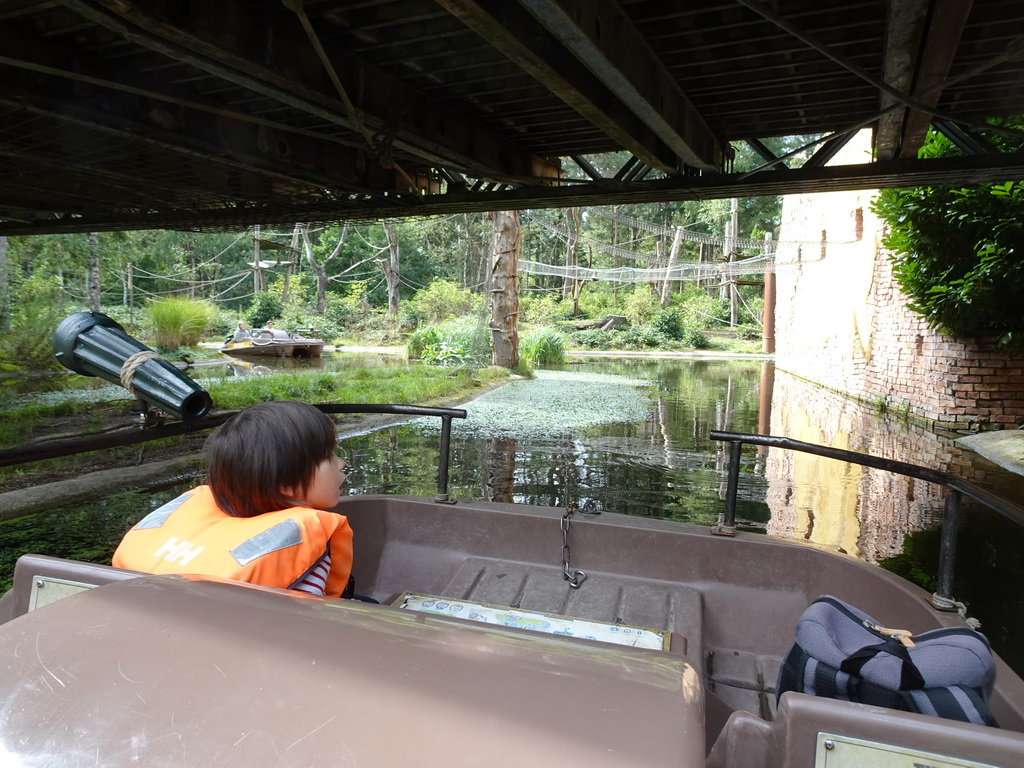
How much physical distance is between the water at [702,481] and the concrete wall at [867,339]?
0.59 meters

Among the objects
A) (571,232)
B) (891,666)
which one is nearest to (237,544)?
(891,666)

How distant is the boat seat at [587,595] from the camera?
7.17 ft

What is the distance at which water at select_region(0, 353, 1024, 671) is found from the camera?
13.9 ft

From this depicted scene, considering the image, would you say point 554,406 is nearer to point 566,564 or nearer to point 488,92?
point 488,92

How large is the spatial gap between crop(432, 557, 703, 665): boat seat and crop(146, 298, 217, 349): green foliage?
54.5 ft

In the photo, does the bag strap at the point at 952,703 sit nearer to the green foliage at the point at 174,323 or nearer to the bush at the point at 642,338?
the green foliage at the point at 174,323

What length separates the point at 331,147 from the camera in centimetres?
547

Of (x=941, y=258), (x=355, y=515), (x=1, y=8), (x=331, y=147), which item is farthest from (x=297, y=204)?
(x=941, y=258)

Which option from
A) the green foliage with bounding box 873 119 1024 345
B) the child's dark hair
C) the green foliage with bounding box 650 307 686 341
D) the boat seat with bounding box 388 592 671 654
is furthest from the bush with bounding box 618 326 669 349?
the child's dark hair

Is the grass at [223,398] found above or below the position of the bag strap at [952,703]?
below

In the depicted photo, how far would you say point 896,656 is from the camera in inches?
49.4

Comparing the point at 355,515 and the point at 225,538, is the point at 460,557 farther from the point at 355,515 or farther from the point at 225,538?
the point at 225,538

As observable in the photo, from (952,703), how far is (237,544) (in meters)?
1.31

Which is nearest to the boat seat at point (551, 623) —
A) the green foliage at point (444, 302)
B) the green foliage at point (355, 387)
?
the green foliage at point (355, 387)
